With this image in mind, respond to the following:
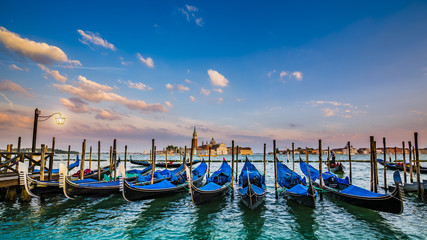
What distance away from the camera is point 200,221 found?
746cm

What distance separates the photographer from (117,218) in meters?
7.66

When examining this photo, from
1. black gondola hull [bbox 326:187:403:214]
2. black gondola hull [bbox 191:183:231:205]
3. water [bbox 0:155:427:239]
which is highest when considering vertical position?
black gondola hull [bbox 326:187:403:214]

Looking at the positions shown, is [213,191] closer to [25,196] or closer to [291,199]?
[291,199]

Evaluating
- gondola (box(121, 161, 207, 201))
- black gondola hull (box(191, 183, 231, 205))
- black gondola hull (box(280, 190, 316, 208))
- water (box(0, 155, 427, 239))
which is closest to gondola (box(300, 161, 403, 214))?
water (box(0, 155, 427, 239))

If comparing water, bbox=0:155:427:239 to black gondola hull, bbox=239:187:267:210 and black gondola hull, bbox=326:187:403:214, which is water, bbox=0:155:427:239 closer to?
black gondola hull, bbox=239:187:267:210

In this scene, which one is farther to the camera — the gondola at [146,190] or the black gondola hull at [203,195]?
the gondola at [146,190]

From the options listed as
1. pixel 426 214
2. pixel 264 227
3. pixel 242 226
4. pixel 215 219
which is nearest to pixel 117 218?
pixel 215 219

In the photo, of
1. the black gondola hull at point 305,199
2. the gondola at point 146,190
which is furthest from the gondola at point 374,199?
the gondola at point 146,190

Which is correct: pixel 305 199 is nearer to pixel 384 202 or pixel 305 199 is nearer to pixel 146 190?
pixel 384 202

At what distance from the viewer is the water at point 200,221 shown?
248 inches

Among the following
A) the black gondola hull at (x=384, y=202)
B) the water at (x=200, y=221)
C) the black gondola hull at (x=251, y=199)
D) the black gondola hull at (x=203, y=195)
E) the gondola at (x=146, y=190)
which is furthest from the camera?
the gondola at (x=146, y=190)

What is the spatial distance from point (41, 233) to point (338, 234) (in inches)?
330

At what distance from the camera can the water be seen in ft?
20.7

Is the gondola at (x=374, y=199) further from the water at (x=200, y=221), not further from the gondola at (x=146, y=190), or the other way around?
the gondola at (x=146, y=190)
